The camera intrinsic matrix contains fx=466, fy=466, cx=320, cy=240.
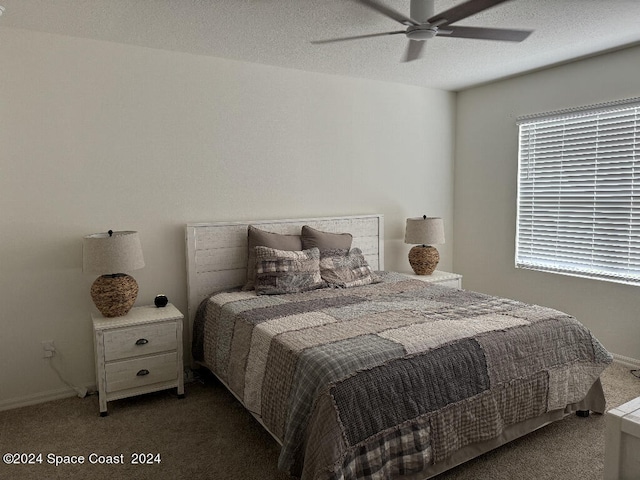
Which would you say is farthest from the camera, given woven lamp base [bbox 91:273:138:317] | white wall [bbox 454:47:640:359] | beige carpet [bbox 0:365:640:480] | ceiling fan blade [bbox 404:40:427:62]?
white wall [bbox 454:47:640:359]

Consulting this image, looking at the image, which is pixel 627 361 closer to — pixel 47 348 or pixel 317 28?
pixel 317 28

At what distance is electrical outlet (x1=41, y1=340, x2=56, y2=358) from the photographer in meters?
3.16

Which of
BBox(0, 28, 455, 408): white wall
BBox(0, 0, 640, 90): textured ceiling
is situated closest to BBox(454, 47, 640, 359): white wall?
BBox(0, 0, 640, 90): textured ceiling

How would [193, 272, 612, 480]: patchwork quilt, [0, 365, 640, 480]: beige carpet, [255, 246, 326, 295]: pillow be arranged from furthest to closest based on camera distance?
[255, 246, 326, 295]: pillow < [0, 365, 640, 480]: beige carpet < [193, 272, 612, 480]: patchwork quilt

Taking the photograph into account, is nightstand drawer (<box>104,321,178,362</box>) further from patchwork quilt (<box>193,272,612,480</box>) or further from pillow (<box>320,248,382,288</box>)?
pillow (<box>320,248,382,288</box>)

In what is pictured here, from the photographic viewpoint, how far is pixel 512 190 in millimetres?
4516

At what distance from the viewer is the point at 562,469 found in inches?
92.1

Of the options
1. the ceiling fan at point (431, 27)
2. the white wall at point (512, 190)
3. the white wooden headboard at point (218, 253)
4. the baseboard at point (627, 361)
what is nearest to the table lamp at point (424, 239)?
the white wall at point (512, 190)

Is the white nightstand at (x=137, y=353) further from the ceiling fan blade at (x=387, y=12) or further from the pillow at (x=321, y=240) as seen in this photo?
the ceiling fan blade at (x=387, y=12)

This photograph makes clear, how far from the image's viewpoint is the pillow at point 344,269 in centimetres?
365

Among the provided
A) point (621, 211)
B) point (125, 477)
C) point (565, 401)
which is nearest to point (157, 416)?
point (125, 477)

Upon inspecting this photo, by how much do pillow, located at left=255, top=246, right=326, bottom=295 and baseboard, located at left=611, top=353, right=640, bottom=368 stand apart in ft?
8.01

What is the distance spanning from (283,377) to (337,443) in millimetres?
482

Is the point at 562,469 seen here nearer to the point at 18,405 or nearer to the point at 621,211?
the point at 621,211
